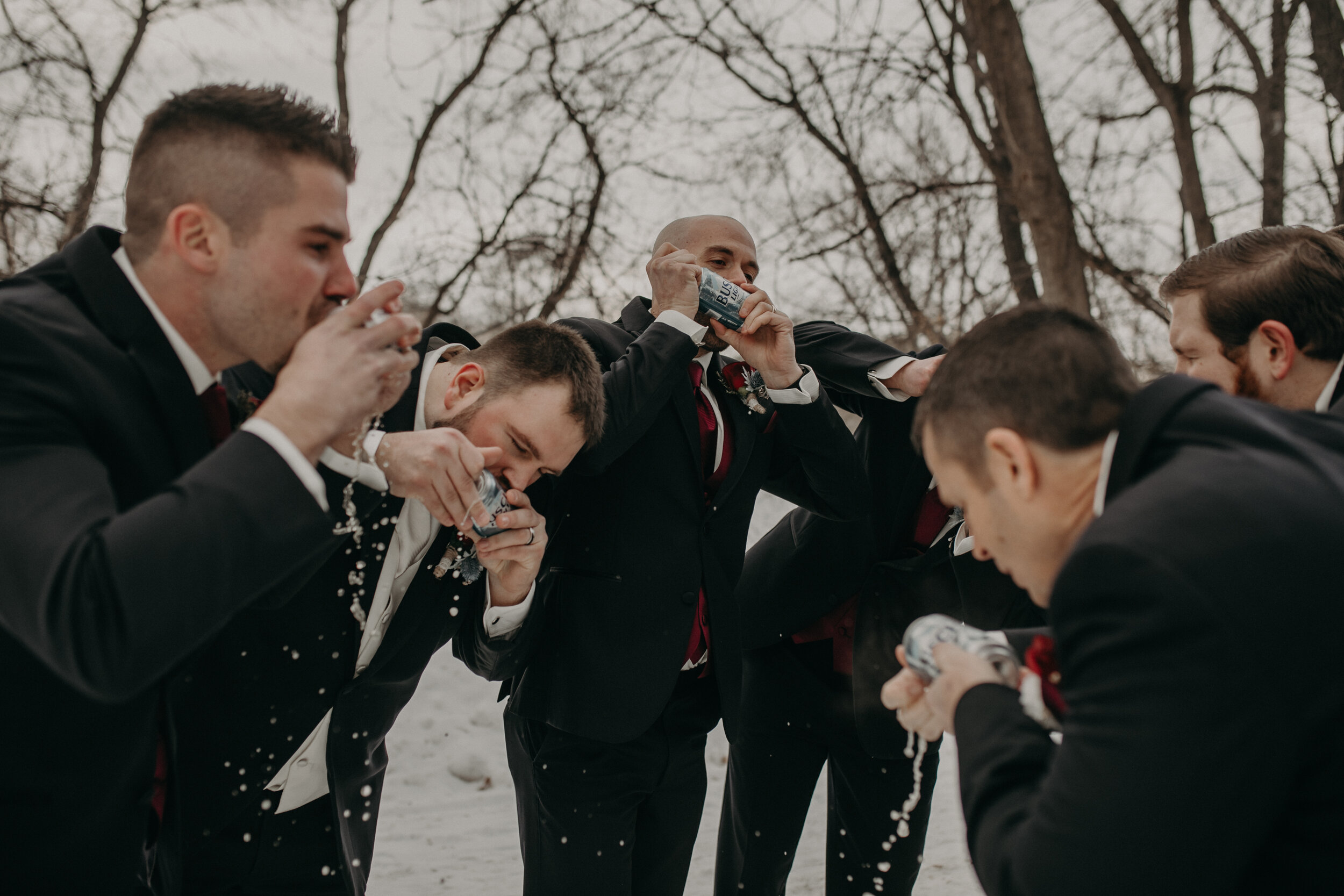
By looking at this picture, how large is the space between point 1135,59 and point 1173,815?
8467 millimetres

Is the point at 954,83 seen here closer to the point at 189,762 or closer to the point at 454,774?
the point at 454,774

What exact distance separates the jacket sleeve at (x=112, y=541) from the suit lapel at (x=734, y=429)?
5.56 ft

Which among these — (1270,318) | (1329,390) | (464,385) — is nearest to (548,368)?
(464,385)

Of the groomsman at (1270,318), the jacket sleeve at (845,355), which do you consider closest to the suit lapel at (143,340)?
the jacket sleeve at (845,355)

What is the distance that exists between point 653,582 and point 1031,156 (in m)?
5.69

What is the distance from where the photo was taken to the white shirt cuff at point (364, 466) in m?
2.19

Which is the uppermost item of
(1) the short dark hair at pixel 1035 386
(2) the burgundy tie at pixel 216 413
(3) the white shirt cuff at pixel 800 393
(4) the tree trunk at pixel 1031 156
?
(4) the tree trunk at pixel 1031 156

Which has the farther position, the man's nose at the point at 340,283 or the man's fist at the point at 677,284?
Answer: the man's fist at the point at 677,284

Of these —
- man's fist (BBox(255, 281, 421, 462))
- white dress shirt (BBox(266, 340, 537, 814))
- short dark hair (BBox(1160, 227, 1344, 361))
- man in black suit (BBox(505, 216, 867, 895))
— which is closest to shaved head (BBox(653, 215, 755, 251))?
man in black suit (BBox(505, 216, 867, 895))

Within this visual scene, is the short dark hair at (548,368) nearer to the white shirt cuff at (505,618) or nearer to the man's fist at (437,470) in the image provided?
the man's fist at (437,470)

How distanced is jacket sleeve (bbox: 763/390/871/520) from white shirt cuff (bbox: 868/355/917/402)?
20 centimetres

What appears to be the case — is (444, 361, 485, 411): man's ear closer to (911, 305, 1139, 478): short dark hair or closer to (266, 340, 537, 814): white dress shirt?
(266, 340, 537, 814): white dress shirt

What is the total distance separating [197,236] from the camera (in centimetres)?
182

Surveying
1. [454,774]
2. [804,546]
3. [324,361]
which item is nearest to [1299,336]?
[804,546]
